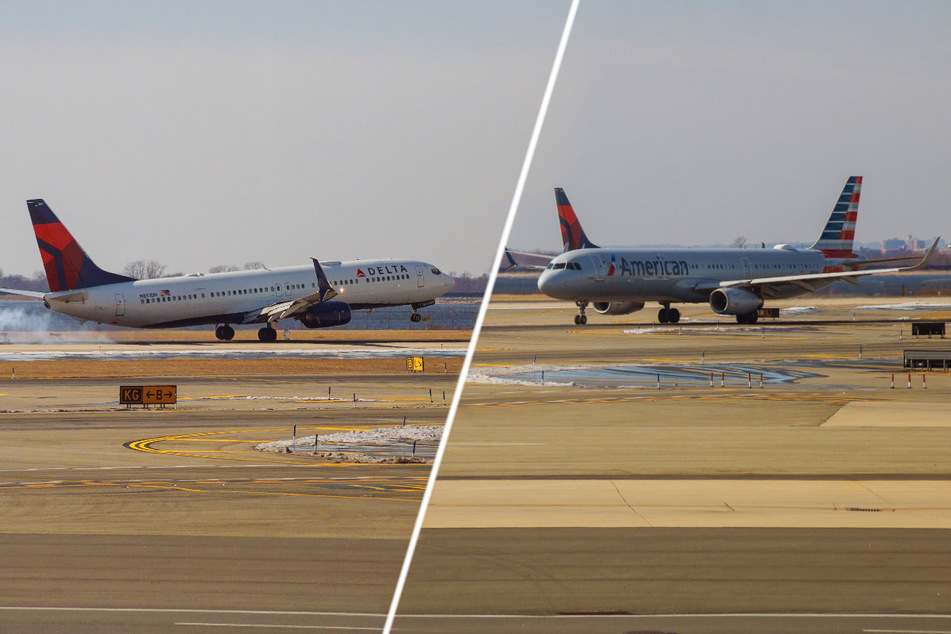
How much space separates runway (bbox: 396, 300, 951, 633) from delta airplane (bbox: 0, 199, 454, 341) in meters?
88.0

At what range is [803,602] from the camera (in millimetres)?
9578

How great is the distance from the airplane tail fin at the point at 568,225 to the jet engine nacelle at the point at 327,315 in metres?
95.6

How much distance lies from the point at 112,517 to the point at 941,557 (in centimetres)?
2140

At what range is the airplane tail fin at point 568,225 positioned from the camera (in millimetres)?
7344

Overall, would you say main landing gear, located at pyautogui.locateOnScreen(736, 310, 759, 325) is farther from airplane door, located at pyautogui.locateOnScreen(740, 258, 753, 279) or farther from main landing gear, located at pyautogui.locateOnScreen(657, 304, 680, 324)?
main landing gear, located at pyautogui.locateOnScreen(657, 304, 680, 324)

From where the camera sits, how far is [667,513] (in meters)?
11.8

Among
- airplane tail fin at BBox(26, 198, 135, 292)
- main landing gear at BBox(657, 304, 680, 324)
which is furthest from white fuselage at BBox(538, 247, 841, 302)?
airplane tail fin at BBox(26, 198, 135, 292)

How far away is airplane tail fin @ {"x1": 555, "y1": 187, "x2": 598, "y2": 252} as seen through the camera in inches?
289

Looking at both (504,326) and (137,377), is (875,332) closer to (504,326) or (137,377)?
(504,326)

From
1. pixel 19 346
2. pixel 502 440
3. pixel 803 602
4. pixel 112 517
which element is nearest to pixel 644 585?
pixel 803 602

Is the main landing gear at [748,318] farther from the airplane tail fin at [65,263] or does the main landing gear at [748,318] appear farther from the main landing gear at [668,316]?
the airplane tail fin at [65,263]

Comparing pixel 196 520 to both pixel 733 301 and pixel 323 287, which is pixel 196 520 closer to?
pixel 733 301

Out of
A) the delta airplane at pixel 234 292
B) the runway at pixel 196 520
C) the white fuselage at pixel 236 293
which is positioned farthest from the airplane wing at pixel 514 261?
the delta airplane at pixel 234 292

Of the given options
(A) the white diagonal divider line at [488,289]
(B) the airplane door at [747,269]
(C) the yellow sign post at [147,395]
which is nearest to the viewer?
(A) the white diagonal divider line at [488,289]
